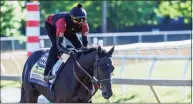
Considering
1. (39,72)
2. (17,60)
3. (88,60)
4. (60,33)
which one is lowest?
(17,60)

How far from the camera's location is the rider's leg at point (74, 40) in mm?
9628

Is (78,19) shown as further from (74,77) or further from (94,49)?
(74,77)

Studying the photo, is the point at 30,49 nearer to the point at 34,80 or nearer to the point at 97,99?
the point at 97,99

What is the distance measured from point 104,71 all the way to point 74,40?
1.62 m

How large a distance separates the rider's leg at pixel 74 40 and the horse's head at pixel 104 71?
1.17m

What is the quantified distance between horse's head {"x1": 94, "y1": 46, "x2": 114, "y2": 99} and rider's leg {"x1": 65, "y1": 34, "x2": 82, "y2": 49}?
1.17m

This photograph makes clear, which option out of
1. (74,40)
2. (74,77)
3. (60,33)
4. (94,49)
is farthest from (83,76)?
(74,40)

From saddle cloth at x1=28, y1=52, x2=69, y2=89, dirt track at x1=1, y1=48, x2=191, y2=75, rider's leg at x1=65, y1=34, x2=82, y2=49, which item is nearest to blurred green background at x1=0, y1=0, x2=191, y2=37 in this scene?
dirt track at x1=1, y1=48, x2=191, y2=75

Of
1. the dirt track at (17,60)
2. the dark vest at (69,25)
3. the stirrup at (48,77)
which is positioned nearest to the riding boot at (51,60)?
the stirrup at (48,77)

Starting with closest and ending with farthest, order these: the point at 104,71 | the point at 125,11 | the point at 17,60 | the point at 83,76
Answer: the point at 104,71, the point at 83,76, the point at 17,60, the point at 125,11

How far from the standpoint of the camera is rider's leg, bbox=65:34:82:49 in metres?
9.63

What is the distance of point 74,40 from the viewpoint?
9703 mm

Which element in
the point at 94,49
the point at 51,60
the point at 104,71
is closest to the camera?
the point at 104,71

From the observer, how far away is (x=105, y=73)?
8148mm
